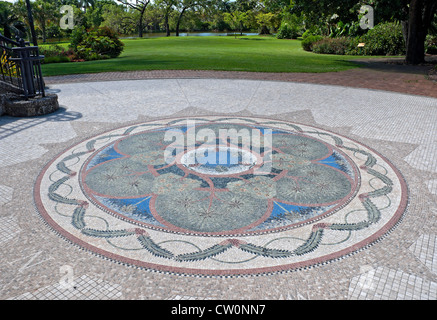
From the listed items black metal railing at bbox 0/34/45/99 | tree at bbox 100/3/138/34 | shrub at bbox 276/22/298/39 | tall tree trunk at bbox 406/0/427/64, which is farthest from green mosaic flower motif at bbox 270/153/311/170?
tree at bbox 100/3/138/34

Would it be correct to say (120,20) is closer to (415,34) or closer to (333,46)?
(333,46)

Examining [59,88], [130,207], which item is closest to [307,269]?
[130,207]

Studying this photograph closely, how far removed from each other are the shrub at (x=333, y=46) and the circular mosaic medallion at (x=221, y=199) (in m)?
23.3

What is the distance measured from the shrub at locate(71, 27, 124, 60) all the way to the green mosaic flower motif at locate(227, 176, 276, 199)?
20.5 meters

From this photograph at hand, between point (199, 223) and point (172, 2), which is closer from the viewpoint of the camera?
point (199, 223)

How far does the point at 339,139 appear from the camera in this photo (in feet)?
26.5

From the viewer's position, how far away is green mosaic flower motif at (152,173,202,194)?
5.65 meters

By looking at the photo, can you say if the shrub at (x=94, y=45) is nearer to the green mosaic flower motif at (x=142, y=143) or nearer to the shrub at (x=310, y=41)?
the shrub at (x=310, y=41)

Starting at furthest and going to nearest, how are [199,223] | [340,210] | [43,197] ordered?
[43,197] < [340,210] < [199,223]

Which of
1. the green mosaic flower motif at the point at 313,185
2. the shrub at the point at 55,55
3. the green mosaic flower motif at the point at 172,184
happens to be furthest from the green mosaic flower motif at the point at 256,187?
the shrub at the point at 55,55

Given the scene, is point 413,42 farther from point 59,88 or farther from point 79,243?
point 79,243

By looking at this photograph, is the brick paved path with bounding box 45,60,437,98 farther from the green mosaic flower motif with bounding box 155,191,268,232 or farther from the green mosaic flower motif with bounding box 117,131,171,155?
the green mosaic flower motif with bounding box 155,191,268,232

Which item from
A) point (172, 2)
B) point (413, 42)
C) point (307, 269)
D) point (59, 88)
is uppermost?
point (172, 2)

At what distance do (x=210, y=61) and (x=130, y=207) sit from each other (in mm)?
16952
